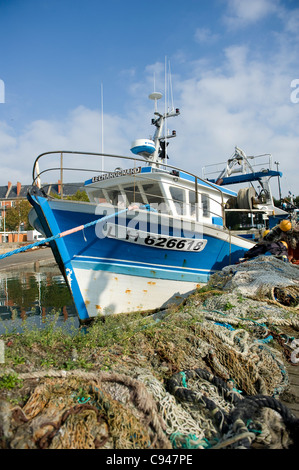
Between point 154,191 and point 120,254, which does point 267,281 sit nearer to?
point 120,254

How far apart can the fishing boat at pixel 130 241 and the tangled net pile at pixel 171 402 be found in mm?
3358

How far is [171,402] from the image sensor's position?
2.25 meters

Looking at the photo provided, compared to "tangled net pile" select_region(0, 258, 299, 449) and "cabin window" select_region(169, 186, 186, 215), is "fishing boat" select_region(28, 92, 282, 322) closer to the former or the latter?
"cabin window" select_region(169, 186, 186, 215)

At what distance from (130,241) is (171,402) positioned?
4607 mm

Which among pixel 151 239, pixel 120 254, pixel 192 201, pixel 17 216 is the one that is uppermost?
pixel 17 216

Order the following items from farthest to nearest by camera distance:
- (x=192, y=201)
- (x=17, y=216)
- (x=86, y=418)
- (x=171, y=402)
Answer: (x=17, y=216), (x=192, y=201), (x=171, y=402), (x=86, y=418)

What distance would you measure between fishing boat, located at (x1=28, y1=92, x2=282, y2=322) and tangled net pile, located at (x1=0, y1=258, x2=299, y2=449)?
336 cm

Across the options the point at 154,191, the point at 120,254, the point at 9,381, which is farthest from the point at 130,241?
the point at 9,381

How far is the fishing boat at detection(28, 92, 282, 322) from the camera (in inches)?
249

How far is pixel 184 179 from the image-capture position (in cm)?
764

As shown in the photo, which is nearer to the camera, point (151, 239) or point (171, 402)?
point (171, 402)

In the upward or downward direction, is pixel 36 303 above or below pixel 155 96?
below
